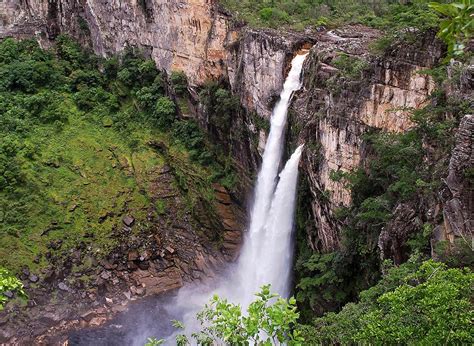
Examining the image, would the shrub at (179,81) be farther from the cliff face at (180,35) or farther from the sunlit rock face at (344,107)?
the sunlit rock face at (344,107)

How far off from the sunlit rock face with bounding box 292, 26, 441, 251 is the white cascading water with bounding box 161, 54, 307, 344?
1057 mm

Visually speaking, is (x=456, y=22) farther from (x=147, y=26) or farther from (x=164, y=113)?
(x=147, y=26)

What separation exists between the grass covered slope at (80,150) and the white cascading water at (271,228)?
15.1ft

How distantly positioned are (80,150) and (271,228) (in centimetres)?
1295

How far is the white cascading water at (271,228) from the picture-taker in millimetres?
19906

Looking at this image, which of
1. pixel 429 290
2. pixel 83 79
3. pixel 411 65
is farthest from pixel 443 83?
pixel 83 79

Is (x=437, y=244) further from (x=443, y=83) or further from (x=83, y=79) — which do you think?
(x=83, y=79)

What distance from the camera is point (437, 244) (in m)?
10.6

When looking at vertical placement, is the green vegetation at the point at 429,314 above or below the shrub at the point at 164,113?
above

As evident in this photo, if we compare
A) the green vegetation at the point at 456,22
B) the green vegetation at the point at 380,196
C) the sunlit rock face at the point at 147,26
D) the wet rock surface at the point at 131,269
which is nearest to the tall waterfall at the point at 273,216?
the green vegetation at the point at 380,196

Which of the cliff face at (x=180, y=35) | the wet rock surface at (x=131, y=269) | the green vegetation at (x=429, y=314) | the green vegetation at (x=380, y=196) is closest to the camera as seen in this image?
the green vegetation at (x=429, y=314)

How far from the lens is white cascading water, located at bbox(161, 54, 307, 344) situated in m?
19.9

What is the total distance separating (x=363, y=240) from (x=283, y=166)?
6.24 metres

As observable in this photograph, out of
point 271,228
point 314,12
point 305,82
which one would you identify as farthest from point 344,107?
point 314,12
